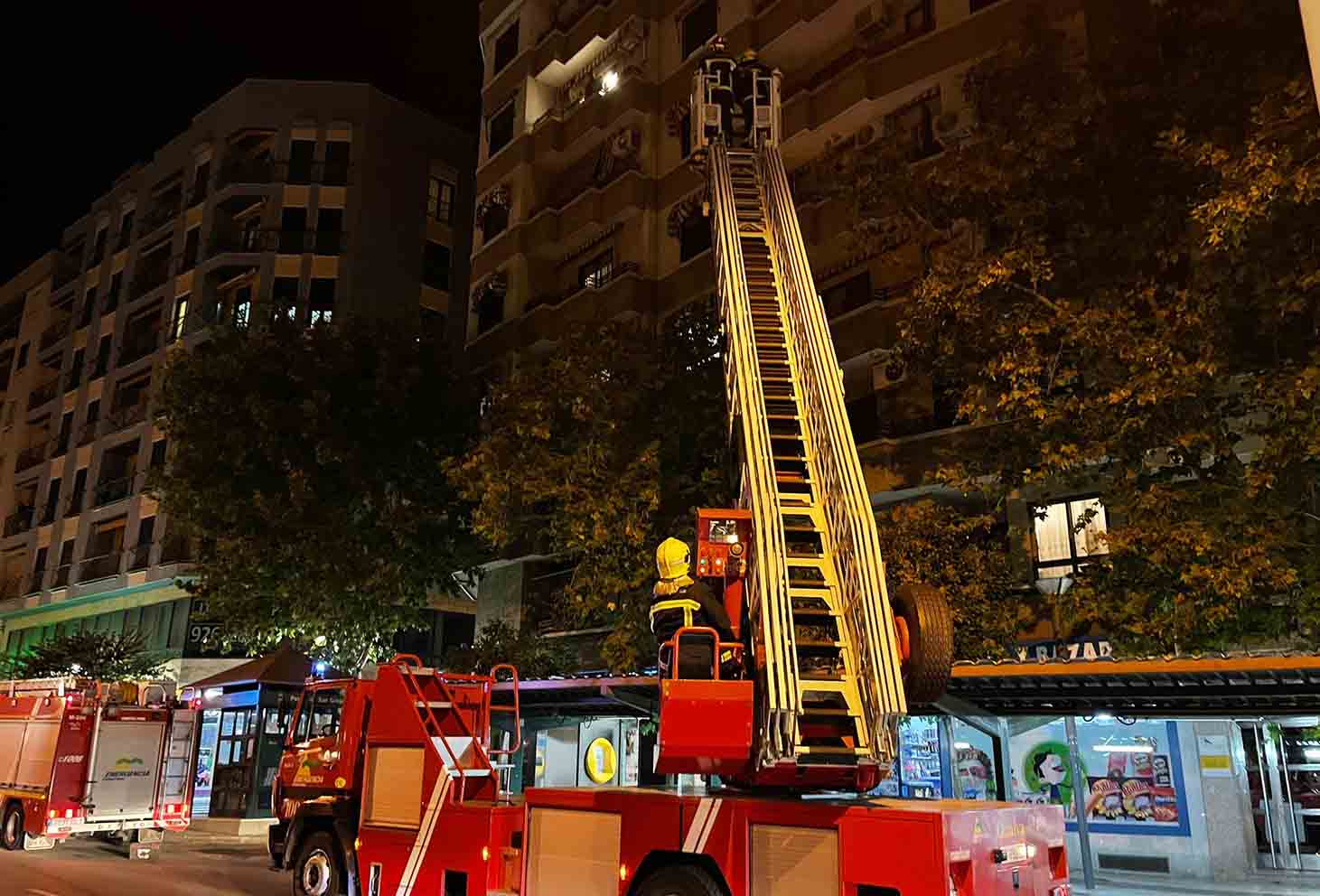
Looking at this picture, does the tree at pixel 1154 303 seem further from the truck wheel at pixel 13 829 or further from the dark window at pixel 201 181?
the dark window at pixel 201 181

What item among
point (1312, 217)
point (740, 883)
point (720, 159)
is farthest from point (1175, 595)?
point (720, 159)

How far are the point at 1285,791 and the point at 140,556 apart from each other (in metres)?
35.4

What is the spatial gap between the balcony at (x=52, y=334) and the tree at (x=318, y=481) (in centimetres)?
3093

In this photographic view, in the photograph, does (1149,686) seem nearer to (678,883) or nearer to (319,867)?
(678,883)

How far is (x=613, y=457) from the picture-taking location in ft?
57.7

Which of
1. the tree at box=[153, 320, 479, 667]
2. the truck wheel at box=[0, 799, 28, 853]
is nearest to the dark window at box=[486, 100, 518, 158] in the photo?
the tree at box=[153, 320, 479, 667]

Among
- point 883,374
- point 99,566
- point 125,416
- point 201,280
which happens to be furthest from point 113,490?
point 883,374

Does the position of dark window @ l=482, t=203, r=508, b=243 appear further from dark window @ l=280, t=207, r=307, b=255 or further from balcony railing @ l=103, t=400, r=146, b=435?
balcony railing @ l=103, t=400, r=146, b=435

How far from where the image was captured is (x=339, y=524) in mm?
21766

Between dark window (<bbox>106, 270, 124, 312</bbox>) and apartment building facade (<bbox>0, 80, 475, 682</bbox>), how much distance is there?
12 cm

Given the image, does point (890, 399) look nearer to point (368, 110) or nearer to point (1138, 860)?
point (1138, 860)

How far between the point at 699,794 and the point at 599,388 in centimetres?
990

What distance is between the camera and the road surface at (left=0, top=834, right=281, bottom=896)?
1371 centimetres

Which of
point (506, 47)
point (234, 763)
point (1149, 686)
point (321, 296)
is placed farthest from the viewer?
→ point (321, 296)
